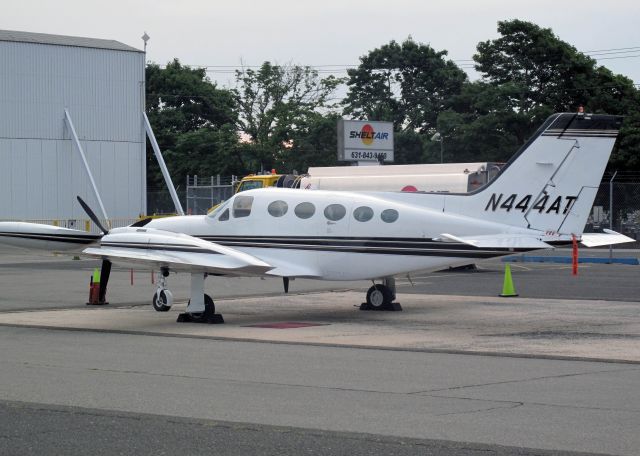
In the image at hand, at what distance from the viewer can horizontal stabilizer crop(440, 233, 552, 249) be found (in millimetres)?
18947

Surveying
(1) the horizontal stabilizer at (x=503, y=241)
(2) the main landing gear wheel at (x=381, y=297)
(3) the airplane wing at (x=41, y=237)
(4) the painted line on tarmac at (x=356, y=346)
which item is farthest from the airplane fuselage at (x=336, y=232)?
(4) the painted line on tarmac at (x=356, y=346)

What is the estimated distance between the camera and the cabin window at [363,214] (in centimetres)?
2038

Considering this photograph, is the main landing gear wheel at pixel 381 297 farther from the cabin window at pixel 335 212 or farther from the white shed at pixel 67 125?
the white shed at pixel 67 125

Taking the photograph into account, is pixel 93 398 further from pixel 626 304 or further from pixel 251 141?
pixel 251 141

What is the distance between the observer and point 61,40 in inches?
2179

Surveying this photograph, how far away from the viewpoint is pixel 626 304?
2275 cm

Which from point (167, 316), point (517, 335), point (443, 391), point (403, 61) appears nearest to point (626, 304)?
point (517, 335)

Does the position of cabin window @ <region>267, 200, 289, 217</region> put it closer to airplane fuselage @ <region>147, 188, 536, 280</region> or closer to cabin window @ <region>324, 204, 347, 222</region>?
airplane fuselage @ <region>147, 188, 536, 280</region>

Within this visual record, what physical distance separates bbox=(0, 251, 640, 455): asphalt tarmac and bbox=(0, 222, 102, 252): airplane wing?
157cm

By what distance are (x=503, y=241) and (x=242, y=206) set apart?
5.54 metres

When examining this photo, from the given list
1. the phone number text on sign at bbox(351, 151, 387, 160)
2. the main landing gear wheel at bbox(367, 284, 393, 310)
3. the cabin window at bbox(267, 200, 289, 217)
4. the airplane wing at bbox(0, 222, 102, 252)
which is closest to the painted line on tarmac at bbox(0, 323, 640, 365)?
the airplane wing at bbox(0, 222, 102, 252)

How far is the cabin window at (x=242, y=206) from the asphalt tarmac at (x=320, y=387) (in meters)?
2.11

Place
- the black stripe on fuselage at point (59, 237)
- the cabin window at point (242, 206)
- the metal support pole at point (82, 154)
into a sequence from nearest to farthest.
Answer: the black stripe on fuselage at point (59, 237)
the cabin window at point (242, 206)
the metal support pole at point (82, 154)

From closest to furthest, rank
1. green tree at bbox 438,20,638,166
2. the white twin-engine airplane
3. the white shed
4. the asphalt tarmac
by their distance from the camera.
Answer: the asphalt tarmac, the white twin-engine airplane, the white shed, green tree at bbox 438,20,638,166
